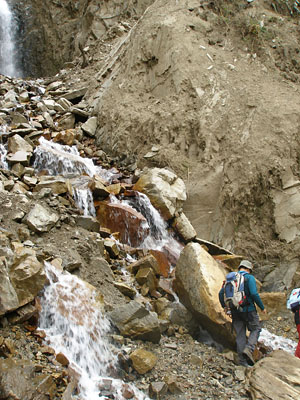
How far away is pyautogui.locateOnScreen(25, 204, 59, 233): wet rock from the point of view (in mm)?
6137

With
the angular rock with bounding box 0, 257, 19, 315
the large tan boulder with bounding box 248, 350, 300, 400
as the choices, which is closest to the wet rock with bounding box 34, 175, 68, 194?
the angular rock with bounding box 0, 257, 19, 315

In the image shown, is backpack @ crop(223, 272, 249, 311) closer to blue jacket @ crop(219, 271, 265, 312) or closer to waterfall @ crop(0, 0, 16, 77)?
blue jacket @ crop(219, 271, 265, 312)

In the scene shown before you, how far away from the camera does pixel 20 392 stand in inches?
133

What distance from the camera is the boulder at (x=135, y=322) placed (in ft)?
17.2

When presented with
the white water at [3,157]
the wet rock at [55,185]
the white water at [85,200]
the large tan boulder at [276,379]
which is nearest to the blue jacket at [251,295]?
the large tan boulder at [276,379]

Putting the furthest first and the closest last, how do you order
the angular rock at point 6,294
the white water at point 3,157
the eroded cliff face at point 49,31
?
the eroded cliff face at point 49,31
the white water at point 3,157
the angular rock at point 6,294

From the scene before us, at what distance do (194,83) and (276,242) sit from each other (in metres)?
5.74

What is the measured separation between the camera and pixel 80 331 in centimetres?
490

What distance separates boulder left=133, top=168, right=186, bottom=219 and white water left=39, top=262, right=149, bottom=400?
12.7 feet

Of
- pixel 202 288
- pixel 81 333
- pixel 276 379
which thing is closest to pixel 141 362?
pixel 81 333

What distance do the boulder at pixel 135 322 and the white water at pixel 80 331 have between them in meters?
0.19

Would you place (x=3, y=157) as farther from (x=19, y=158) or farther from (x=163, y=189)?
(x=163, y=189)

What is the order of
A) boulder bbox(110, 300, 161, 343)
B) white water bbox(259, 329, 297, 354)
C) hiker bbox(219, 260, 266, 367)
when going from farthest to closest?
white water bbox(259, 329, 297, 354)
hiker bbox(219, 260, 266, 367)
boulder bbox(110, 300, 161, 343)

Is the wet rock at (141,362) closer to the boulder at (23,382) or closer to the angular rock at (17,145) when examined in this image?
the boulder at (23,382)
